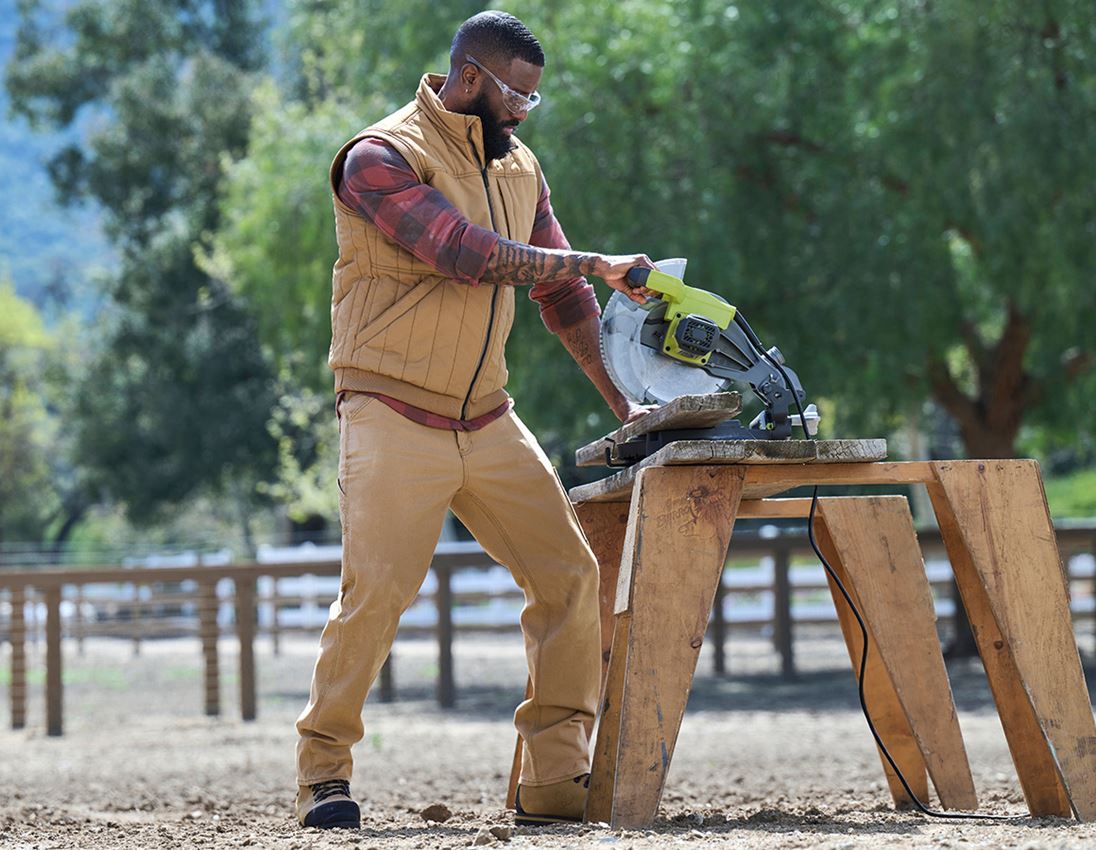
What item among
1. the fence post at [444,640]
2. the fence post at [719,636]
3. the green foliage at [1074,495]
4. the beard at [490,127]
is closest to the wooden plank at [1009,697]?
the beard at [490,127]

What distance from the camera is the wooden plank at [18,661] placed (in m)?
10.8

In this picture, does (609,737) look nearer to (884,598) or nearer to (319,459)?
(884,598)

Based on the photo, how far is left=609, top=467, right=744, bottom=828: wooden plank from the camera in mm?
3514

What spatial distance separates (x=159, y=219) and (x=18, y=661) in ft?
73.9

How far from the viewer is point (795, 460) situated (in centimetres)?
361

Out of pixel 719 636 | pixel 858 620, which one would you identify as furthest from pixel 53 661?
pixel 858 620

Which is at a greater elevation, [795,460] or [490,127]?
[490,127]

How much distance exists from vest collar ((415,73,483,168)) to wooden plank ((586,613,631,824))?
1252 millimetres

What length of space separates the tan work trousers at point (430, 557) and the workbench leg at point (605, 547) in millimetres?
334

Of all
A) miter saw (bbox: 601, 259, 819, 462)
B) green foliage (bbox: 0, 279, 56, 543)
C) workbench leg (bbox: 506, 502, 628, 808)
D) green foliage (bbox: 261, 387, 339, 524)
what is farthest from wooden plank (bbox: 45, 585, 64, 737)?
green foliage (bbox: 0, 279, 56, 543)

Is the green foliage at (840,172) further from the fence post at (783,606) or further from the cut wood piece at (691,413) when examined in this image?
the cut wood piece at (691,413)

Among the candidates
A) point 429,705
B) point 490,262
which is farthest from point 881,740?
point 429,705

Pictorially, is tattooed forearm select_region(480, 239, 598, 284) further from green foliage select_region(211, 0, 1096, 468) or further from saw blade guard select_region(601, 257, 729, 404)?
green foliage select_region(211, 0, 1096, 468)

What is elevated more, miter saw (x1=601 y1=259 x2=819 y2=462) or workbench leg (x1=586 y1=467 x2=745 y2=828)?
miter saw (x1=601 y1=259 x2=819 y2=462)
